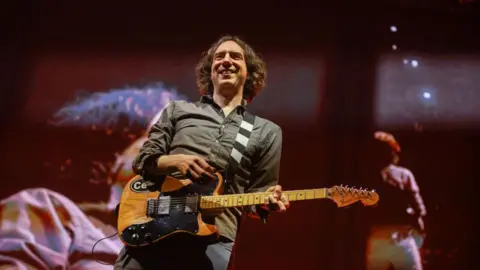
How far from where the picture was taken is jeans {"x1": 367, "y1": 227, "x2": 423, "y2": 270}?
3449 mm

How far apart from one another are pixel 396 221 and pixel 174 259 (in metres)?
1.92

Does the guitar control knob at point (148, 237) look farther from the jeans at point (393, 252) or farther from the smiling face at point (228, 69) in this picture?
the jeans at point (393, 252)

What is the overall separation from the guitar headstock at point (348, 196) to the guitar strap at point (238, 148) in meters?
0.40

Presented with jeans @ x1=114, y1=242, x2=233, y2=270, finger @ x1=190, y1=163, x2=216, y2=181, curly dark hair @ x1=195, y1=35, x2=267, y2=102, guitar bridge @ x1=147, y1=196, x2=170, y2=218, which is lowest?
jeans @ x1=114, y1=242, x2=233, y2=270

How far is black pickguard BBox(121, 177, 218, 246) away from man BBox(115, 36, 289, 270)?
2.1 inches

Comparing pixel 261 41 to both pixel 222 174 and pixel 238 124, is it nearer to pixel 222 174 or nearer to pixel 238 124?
pixel 238 124

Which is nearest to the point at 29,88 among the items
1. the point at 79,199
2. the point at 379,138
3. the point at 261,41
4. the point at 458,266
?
the point at 79,199

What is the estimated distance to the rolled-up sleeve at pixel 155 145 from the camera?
2.16 meters

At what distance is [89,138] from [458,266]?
8.39 feet

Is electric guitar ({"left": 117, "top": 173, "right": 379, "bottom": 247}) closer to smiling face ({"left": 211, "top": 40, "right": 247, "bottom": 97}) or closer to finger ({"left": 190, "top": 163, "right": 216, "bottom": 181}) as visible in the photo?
finger ({"left": 190, "top": 163, "right": 216, "bottom": 181})

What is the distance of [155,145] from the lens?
7.38 ft

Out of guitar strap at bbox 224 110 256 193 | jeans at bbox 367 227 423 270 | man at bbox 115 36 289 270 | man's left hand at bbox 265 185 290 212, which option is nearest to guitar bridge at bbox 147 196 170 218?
man at bbox 115 36 289 270

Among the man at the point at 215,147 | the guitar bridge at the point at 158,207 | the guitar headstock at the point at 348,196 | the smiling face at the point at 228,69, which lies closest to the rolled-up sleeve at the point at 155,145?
the man at the point at 215,147

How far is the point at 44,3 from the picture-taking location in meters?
4.12
